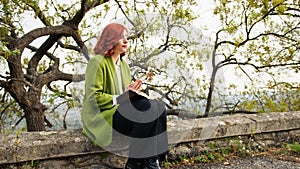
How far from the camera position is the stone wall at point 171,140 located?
261 centimetres

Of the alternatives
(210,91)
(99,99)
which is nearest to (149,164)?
(99,99)

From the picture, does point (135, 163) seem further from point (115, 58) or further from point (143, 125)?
point (115, 58)

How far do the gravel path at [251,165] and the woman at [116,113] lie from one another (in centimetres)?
65

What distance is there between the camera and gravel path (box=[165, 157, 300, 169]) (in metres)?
3.12

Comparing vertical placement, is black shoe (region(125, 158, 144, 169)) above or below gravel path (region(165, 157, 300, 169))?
above

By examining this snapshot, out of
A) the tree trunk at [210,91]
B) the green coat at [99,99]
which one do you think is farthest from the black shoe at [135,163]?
the tree trunk at [210,91]

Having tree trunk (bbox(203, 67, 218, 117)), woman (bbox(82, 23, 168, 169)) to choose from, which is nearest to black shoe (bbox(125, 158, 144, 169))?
woman (bbox(82, 23, 168, 169))

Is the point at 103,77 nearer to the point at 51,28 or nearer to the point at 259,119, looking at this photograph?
the point at 259,119

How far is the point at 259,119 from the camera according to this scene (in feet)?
11.8

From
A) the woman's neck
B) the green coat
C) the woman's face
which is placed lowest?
the green coat

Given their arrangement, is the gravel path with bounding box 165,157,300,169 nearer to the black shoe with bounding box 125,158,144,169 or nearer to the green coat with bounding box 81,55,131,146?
the black shoe with bounding box 125,158,144,169

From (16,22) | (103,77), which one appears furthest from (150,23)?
(103,77)

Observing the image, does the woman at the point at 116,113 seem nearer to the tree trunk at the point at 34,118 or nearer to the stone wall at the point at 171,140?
the stone wall at the point at 171,140

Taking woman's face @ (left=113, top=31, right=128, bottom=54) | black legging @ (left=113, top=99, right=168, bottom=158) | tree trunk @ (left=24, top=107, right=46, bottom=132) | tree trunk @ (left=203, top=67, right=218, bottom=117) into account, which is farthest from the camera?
tree trunk @ (left=203, top=67, right=218, bottom=117)
